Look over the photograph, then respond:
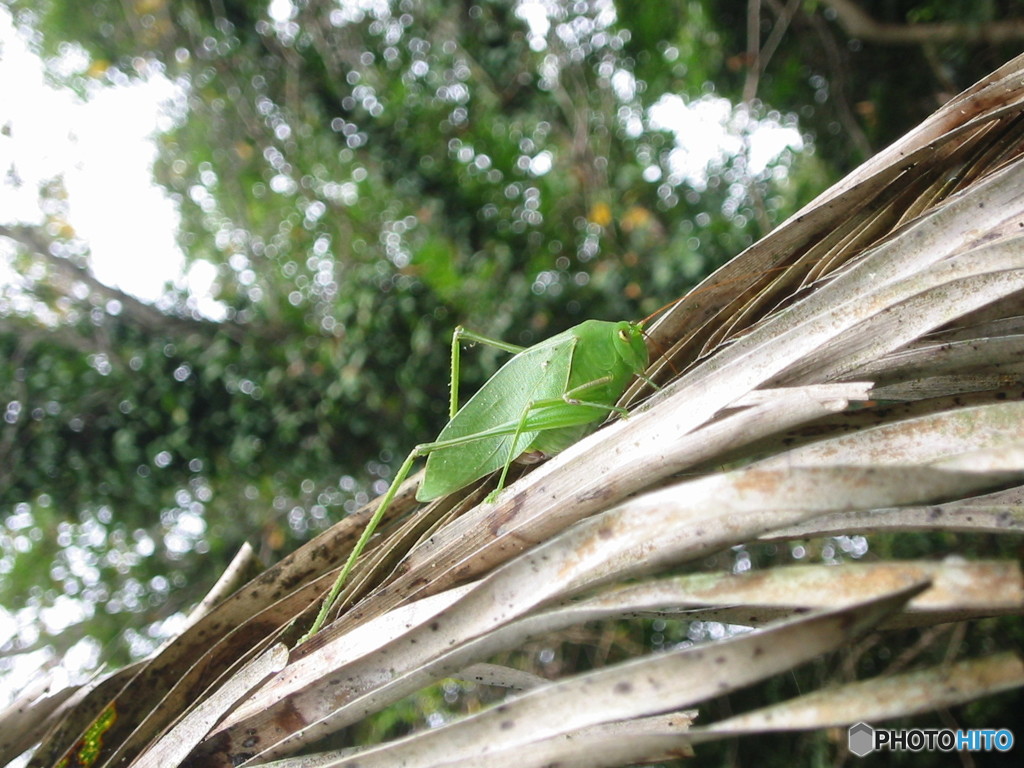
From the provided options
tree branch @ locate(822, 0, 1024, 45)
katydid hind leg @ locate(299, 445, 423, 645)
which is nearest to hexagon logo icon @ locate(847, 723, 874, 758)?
katydid hind leg @ locate(299, 445, 423, 645)

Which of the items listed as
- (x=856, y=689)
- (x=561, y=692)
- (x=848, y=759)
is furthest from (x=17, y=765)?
(x=848, y=759)

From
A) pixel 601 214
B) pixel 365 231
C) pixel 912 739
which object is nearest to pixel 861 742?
pixel 912 739

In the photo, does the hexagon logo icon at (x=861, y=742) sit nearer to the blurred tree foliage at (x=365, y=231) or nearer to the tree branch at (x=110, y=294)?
the blurred tree foliage at (x=365, y=231)

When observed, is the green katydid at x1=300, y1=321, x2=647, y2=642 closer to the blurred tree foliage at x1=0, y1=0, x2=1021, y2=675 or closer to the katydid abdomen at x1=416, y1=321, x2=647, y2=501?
the katydid abdomen at x1=416, y1=321, x2=647, y2=501

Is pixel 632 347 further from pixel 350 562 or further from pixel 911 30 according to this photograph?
pixel 911 30

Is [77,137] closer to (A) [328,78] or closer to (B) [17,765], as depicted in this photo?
(A) [328,78]
